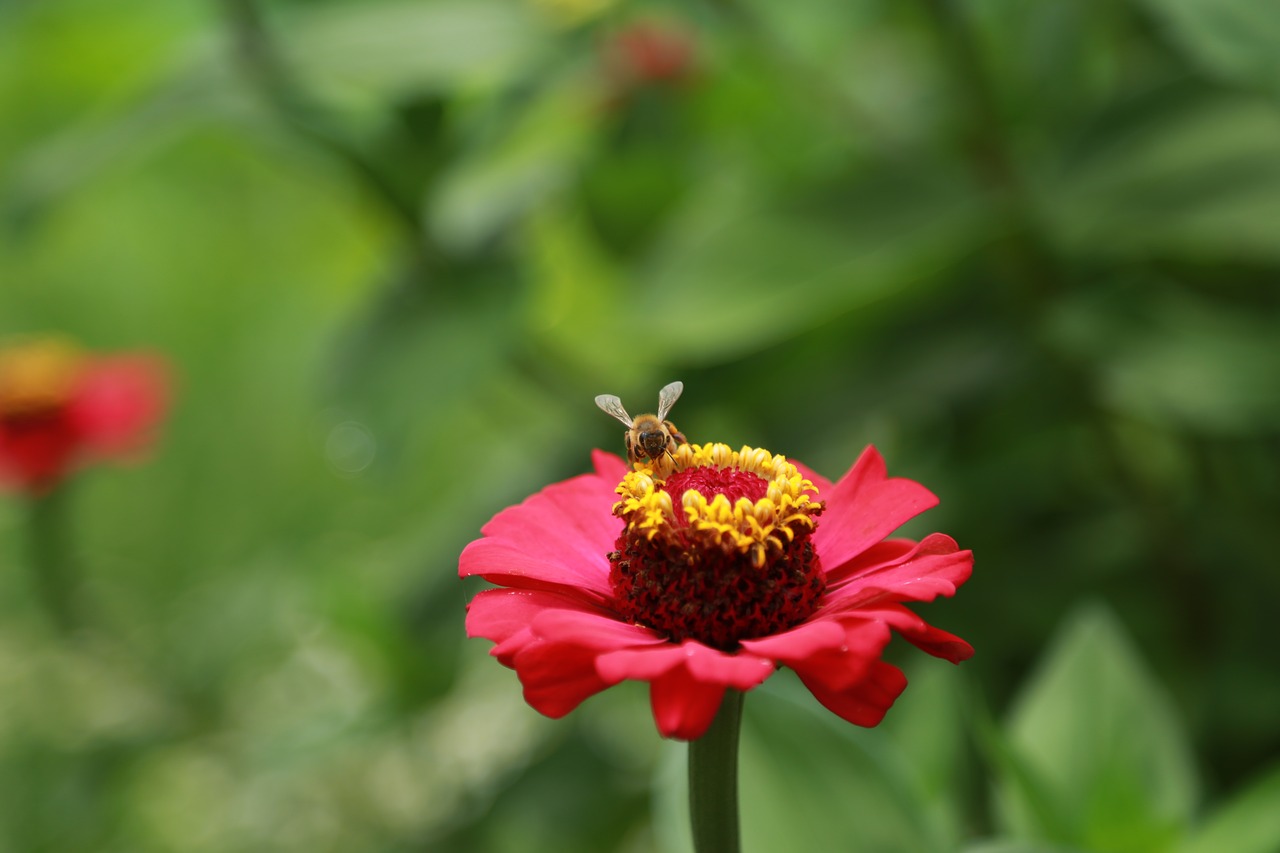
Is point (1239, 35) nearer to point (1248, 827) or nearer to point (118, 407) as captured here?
point (1248, 827)

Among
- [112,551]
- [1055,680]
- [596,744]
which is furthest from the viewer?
[112,551]

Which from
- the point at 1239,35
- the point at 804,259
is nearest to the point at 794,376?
the point at 804,259

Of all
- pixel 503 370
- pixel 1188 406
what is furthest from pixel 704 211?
pixel 1188 406

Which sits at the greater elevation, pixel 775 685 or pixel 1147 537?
pixel 1147 537

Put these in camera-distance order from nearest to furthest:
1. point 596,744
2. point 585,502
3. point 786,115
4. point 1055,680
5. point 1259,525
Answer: point 585,502 < point 1055,680 < point 1259,525 < point 596,744 < point 786,115

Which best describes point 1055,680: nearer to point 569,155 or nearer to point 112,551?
point 569,155

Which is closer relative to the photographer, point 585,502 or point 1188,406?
point 585,502

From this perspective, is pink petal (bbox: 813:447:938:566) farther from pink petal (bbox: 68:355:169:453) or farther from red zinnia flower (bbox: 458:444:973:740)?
pink petal (bbox: 68:355:169:453)
